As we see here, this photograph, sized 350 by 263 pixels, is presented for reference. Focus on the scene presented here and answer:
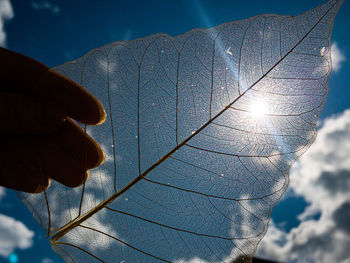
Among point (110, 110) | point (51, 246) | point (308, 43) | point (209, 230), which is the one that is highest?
point (308, 43)

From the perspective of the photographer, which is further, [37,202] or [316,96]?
[37,202]

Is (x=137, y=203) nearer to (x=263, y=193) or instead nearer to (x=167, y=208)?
(x=167, y=208)

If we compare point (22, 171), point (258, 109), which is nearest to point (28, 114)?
point (22, 171)

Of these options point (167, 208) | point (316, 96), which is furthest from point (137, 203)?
point (316, 96)

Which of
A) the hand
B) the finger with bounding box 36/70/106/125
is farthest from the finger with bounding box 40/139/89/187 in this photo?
the finger with bounding box 36/70/106/125

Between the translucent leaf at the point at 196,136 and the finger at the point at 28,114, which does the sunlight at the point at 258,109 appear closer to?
the translucent leaf at the point at 196,136

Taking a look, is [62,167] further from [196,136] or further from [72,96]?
[196,136]
